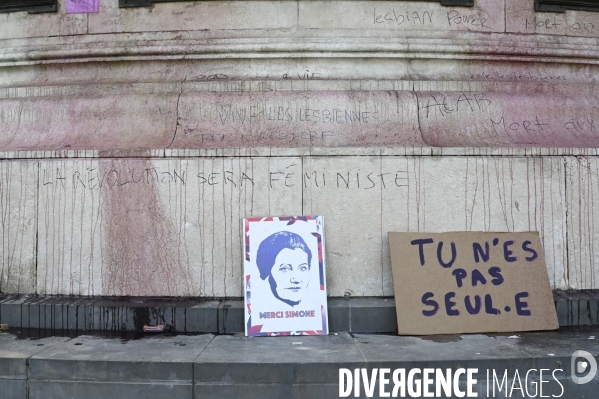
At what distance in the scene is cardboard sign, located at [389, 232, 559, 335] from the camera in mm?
→ 6066

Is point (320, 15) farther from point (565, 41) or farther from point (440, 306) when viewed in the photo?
point (440, 306)

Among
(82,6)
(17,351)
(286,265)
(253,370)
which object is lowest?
(253,370)

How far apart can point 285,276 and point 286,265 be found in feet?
0.34

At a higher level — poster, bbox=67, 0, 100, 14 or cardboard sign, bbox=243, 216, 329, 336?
poster, bbox=67, 0, 100, 14

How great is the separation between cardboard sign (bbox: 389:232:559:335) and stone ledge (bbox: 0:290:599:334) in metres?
0.27

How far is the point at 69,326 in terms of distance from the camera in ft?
20.6

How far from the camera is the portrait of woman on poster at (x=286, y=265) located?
6.10m

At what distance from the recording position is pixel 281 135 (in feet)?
22.7

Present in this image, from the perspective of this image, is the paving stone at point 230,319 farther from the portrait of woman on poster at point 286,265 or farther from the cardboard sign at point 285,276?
the portrait of woman on poster at point 286,265

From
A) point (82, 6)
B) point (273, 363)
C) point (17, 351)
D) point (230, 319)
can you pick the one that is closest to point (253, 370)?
point (273, 363)

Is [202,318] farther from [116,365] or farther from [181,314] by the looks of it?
[116,365]

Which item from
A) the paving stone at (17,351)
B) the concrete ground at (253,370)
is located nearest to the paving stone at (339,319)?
the concrete ground at (253,370)

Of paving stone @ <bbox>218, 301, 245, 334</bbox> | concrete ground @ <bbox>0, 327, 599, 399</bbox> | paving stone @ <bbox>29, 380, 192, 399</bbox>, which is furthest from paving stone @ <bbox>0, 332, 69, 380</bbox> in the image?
paving stone @ <bbox>218, 301, 245, 334</bbox>

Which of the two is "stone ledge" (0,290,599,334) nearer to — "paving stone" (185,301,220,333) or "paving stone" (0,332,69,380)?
"paving stone" (185,301,220,333)
